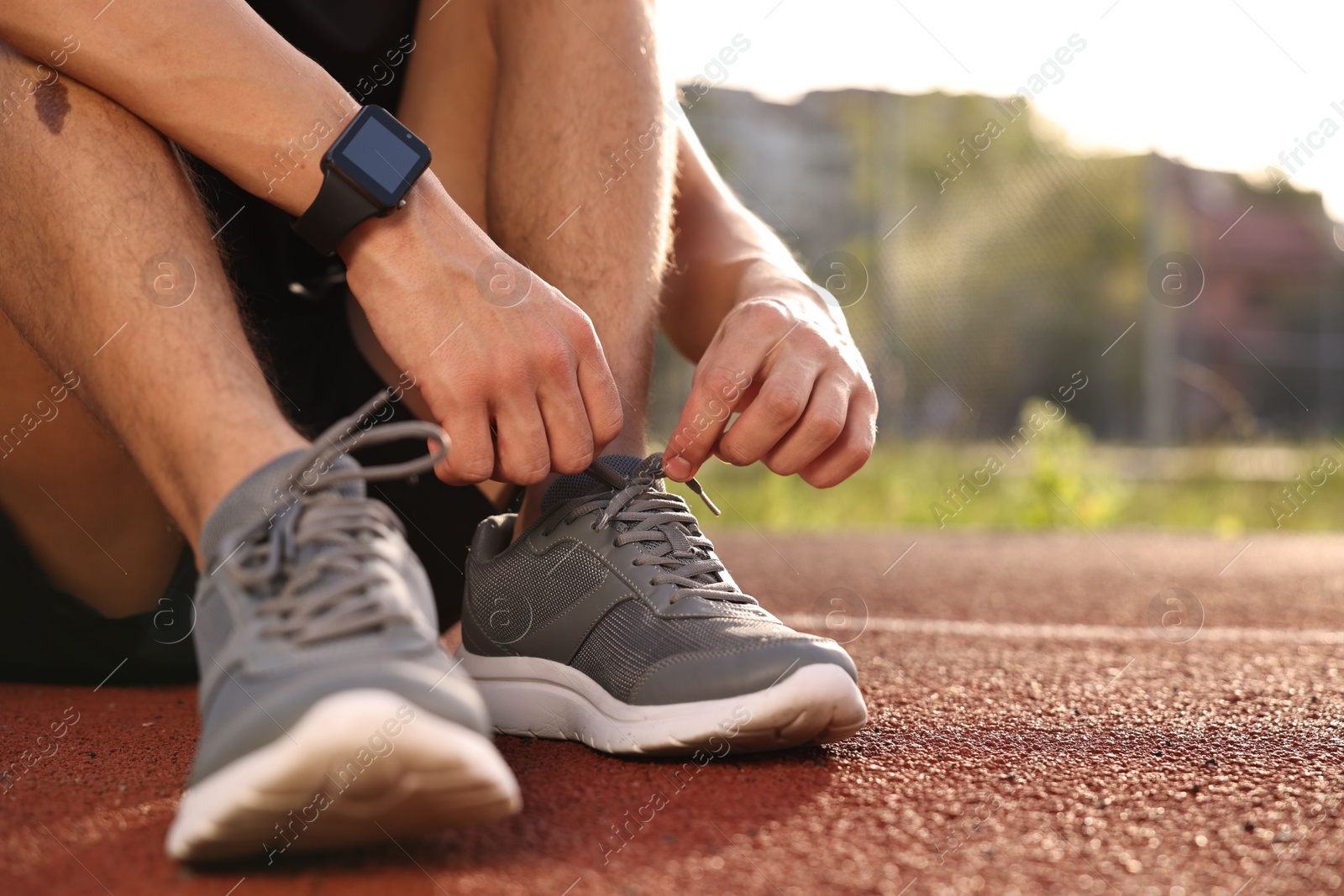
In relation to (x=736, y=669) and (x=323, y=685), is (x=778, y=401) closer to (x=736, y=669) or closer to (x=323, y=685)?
(x=736, y=669)

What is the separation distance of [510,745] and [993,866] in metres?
0.53

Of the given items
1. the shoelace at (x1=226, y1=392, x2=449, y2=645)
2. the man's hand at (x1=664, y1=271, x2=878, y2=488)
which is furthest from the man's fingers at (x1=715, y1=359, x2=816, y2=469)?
the shoelace at (x1=226, y1=392, x2=449, y2=645)

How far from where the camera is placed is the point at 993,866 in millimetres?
791

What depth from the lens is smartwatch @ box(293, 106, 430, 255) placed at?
97cm

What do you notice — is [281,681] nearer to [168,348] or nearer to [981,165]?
[168,348]

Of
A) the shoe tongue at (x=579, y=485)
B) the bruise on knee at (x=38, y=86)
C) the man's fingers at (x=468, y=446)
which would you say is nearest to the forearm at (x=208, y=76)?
the bruise on knee at (x=38, y=86)

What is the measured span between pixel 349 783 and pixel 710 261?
90 cm

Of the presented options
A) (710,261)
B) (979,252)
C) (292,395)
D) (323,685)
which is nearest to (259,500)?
(323,685)

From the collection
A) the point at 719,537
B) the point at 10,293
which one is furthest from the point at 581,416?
the point at 719,537

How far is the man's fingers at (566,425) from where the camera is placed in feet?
3.21

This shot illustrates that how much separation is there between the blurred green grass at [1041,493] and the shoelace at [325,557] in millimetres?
3586

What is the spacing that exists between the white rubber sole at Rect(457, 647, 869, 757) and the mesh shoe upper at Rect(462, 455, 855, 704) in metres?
0.01

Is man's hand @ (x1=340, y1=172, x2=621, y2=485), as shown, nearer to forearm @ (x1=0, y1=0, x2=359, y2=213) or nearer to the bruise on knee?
forearm @ (x1=0, y1=0, x2=359, y2=213)

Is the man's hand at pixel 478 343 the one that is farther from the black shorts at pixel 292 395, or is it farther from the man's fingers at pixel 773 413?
the black shorts at pixel 292 395
